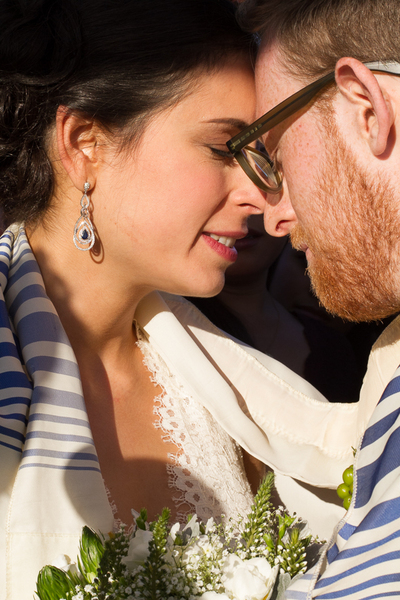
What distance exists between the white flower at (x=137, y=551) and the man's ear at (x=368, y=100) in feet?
3.87

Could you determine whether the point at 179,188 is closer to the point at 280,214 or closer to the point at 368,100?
the point at 280,214

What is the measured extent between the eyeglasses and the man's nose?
0.03 metres

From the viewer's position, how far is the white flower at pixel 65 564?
47.1 inches

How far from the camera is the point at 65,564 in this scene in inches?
49.1

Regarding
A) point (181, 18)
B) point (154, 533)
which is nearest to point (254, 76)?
point (181, 18)

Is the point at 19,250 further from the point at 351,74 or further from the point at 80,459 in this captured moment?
the point at 351,74

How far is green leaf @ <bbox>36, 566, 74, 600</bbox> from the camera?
109cm

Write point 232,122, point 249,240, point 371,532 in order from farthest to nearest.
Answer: point 249,240, point 232,122, point 371,532

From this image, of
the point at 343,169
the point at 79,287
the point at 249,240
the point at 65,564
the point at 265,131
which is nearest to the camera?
the point at 65,564

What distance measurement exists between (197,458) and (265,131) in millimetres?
1235

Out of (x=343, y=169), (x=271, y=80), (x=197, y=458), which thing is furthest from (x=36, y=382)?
(x=271, y=80)

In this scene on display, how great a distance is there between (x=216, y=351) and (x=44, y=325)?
36.5 inches

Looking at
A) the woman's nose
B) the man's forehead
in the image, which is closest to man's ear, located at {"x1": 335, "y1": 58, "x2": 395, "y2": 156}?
the man's forehead

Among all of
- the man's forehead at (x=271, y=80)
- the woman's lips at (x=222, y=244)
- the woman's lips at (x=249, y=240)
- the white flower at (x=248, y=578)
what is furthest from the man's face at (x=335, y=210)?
the woman's lips at (x=249, y=240)
